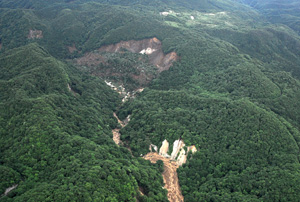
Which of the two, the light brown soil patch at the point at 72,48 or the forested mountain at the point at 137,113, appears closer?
the forested mountain at the point at 137,113

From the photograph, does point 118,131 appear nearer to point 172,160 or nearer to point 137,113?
point 137,113

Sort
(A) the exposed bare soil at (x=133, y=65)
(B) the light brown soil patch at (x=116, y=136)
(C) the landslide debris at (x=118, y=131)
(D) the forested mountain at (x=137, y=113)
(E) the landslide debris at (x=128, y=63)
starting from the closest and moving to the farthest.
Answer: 1. (D) the forested mountain at (x=137, y=113)
2. (B) the light brown soil patch at (x=116, y=136)
3. (C) the landslide debris at (x=118, y=131)
4. (E) the landslide debris at (x=128, y=63)
5. (A) the exposed bare soil at (x=133, y=65)

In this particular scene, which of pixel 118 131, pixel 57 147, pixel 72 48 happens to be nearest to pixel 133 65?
pixel 72 48

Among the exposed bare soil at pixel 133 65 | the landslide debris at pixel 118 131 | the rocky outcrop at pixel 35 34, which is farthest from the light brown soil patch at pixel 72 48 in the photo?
the landslide debris at pixel 118 131

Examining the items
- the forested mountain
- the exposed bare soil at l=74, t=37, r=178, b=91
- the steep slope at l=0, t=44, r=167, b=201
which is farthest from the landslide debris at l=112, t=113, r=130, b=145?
the exposed bare soil at l=74, t=37, r=178, b=91

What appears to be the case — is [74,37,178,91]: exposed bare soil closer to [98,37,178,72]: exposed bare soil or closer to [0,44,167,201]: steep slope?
[98,37,178,72]: exposed bare soil

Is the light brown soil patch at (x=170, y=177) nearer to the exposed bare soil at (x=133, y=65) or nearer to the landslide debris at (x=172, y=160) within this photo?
the landslide debris at (x=172, y=160)
